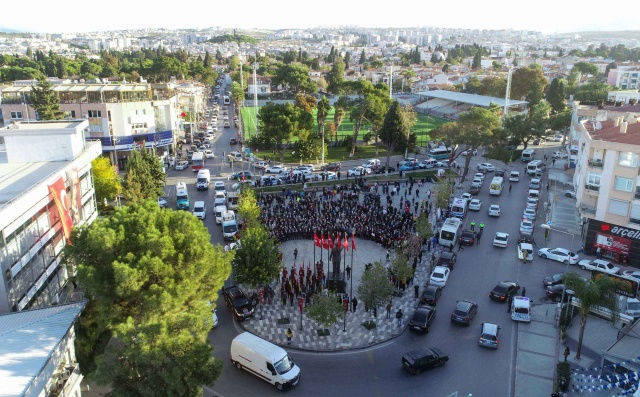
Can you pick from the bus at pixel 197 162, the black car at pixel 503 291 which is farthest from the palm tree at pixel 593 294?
the bus at pixel 197 162

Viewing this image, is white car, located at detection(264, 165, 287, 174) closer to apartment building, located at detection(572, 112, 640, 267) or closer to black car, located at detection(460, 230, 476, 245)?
black car, located at detection(460, 230, 476, 245)

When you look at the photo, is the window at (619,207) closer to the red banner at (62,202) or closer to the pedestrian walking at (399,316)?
the pedestrian walking at (399,316)

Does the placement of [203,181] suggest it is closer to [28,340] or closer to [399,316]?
[399,316]

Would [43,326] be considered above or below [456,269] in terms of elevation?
above

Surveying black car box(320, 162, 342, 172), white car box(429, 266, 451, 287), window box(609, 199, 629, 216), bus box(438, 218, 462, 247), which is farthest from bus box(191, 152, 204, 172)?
window box(609, 199, 629, 216)

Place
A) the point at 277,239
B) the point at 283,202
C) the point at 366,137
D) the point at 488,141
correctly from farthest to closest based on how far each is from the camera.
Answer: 1. the point at 366,137
2. the point at 488,141
3. the point at 283,202
4. the point at 277,239

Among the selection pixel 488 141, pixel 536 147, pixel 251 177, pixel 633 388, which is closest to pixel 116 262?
pixel 633 388

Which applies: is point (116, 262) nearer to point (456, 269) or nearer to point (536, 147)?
point (456, 269)

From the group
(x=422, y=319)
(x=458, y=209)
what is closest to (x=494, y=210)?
(x=458, y=209)
